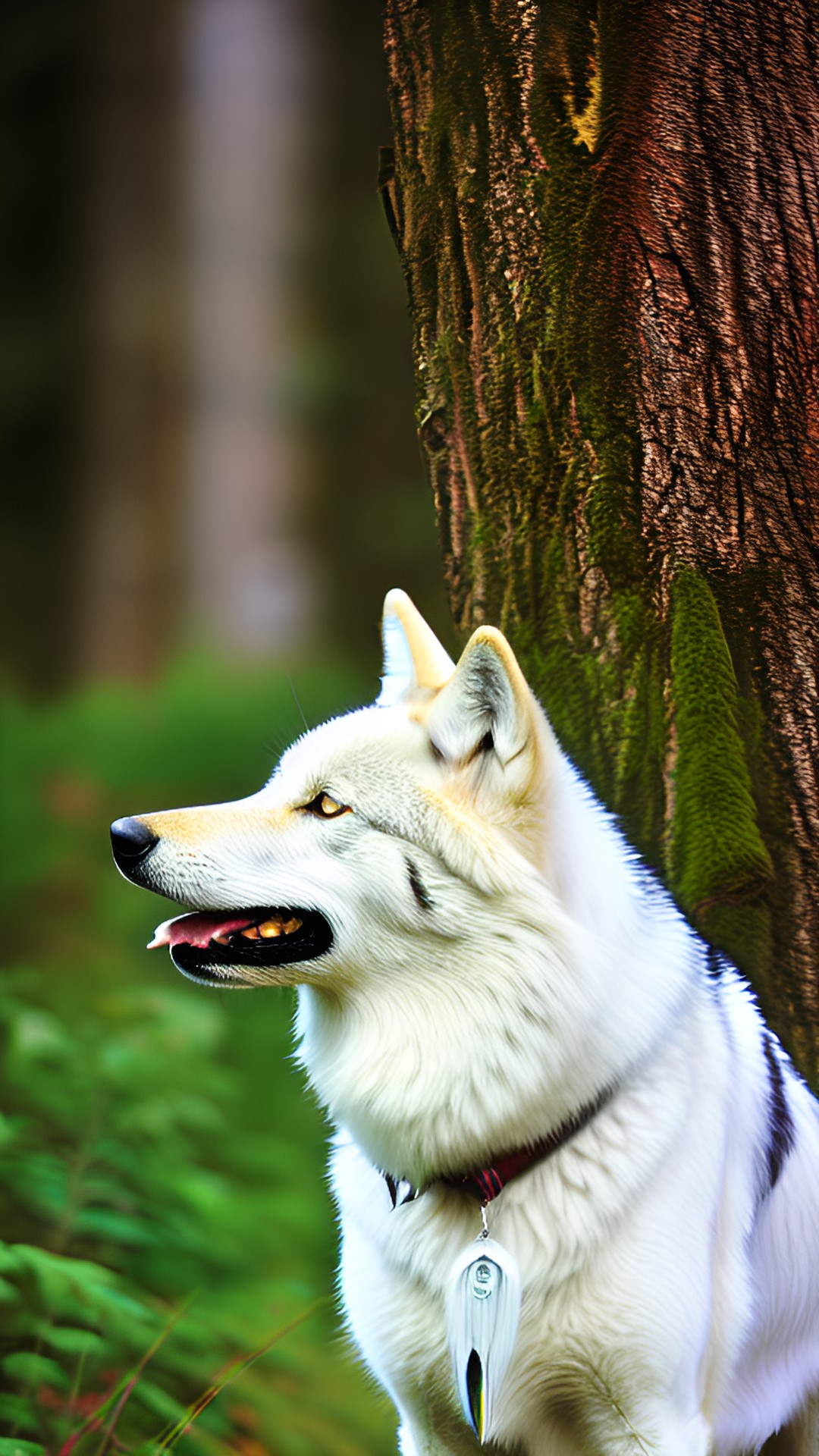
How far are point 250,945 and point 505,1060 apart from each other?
469 mm

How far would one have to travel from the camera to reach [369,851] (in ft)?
6.47

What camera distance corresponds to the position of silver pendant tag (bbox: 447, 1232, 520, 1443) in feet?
6.25

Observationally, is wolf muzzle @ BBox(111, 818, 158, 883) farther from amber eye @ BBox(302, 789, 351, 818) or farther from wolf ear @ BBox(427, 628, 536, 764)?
wolf ear @ BBox(427, 628, 536, 764)

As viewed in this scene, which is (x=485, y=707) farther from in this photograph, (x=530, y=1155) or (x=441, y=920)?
(x=530, y=1155)

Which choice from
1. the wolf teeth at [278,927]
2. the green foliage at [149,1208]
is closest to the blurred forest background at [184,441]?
the green foliage at [149,1208]

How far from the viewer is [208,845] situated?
1.96 meters

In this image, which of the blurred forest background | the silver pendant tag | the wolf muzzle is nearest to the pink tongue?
the wolf muzzle

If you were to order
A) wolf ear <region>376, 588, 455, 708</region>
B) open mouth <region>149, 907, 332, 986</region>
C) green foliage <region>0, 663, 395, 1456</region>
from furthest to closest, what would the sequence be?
green foliage <region>0, 663, 395, 1456</region>, wolf ear <region>376, 588, 455, 708</region>, open mouth <region>149, 907, 332, 986</region>

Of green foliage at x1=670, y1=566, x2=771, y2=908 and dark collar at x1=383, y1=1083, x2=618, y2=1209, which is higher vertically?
green foliage at x1=670, y1=566, x2=771, y2=908

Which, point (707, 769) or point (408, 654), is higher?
point (408, 654)

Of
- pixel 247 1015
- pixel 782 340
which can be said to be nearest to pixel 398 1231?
pixel 782 340

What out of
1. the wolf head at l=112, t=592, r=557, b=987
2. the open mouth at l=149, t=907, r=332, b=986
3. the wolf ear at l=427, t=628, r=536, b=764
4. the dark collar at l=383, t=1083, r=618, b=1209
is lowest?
the dark collar at l=383, t=1083, r=618, b=1209

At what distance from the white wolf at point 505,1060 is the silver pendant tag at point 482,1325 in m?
0.03

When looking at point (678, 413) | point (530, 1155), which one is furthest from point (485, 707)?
point (678, 413)
